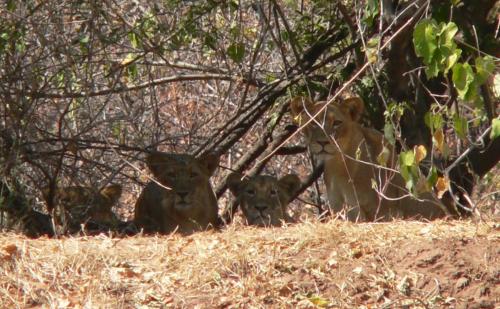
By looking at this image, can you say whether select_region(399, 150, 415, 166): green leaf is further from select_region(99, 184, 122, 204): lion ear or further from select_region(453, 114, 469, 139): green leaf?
select_region(99, 184, 122, 204): lion ear

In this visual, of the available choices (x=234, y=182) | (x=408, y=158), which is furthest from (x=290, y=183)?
(x=408, y=158)

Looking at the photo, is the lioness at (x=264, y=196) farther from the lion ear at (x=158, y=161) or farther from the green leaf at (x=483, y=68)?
the green leaf at (x=483, y=68)

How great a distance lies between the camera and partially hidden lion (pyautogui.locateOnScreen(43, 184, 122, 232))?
1102 centimetres

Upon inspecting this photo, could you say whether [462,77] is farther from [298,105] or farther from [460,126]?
[298,105]

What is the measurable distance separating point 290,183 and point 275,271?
4.39m

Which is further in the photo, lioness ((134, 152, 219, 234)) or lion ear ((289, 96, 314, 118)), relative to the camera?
lioness ((134, 152, 219, 234))

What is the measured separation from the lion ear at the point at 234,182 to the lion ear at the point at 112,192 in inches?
39.9

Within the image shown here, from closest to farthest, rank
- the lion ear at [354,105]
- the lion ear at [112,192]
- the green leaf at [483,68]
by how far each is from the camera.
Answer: the green leaf at [483,68], the lion ear at [354,105], the lion ear at [112,192]

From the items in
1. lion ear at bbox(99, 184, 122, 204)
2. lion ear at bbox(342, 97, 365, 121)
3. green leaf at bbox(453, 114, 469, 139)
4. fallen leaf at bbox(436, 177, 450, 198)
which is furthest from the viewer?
lion ear at bbox(99, 184, 122, 204)

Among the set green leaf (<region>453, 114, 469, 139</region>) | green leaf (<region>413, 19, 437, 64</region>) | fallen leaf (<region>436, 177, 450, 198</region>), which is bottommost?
fallen leaf (<region>436, 177, 450, 198</region>)

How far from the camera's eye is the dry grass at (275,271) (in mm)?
7473

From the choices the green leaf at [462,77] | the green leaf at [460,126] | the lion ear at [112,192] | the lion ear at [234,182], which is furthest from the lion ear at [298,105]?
the green leaf at [462,77]

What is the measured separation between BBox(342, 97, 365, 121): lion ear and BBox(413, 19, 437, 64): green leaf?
372 centimetres

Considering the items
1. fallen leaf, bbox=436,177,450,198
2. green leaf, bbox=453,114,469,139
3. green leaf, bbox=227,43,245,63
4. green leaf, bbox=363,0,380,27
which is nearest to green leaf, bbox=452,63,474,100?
green leaf, bbox=453,114,469,139
